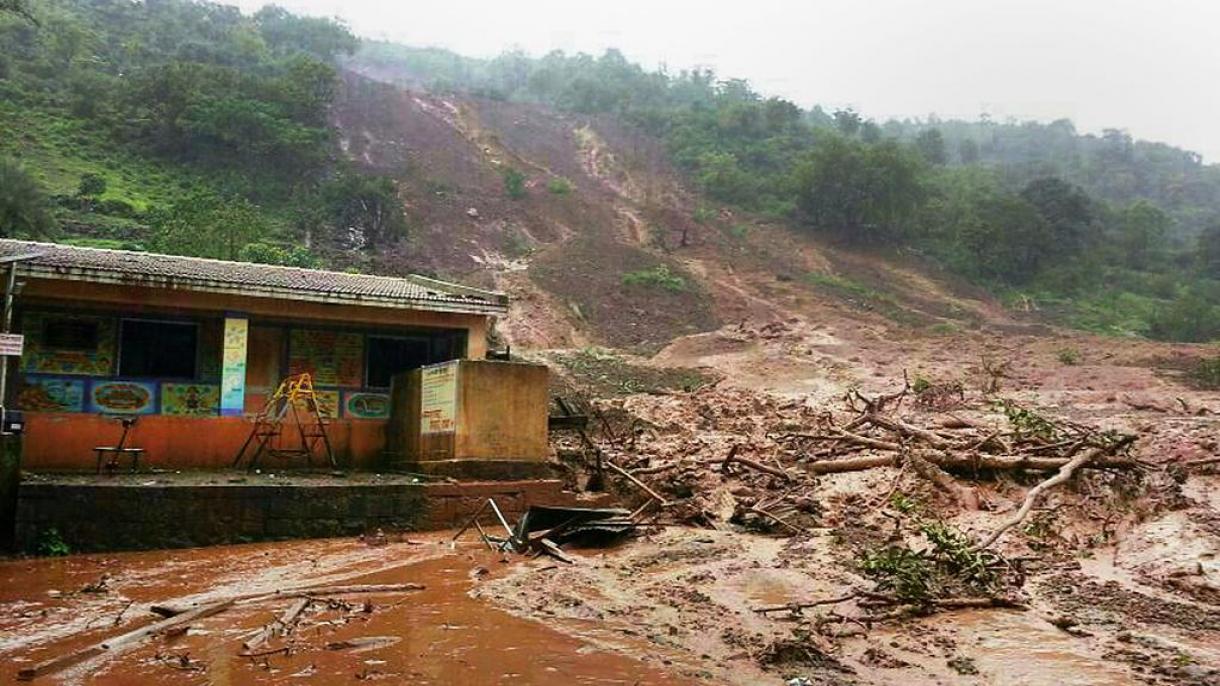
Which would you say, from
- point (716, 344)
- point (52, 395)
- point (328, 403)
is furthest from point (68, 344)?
point (716, 344)

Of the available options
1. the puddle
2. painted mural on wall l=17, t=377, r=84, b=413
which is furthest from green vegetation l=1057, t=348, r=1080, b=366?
painted mural on wall l=17, t=377, r=84, b=413

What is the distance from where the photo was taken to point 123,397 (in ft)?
43.6

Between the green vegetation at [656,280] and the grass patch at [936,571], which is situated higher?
the green vegetation at [656,280]

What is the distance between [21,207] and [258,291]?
1805 centimetres

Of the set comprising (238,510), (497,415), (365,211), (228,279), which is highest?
(365,211)

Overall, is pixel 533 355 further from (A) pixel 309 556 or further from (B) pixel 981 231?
(B) pixel 981 231

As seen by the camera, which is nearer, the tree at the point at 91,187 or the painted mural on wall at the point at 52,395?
the painted mural on wall at the point at 52,395

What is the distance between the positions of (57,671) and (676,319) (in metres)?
30.1

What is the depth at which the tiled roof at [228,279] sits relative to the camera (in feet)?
40.1

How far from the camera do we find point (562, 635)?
7.02 m

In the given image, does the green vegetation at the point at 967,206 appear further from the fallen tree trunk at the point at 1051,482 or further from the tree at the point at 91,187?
the fallen tree trunk at the point at 1051,482

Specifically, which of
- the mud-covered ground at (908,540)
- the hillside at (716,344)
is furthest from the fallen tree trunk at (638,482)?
the mud-covered ground at (908,540)

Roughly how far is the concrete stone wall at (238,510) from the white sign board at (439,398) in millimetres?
1119

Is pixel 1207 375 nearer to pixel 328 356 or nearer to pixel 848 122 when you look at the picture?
pixel 328 356
